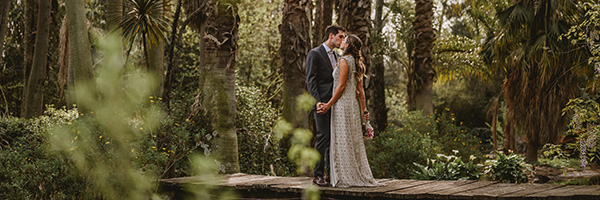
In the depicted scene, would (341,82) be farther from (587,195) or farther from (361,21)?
(361,21)

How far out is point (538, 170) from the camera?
15.3m

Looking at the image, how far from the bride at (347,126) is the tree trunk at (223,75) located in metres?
3.03

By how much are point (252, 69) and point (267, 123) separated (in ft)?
33.4

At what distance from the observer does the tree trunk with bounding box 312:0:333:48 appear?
13.3 m

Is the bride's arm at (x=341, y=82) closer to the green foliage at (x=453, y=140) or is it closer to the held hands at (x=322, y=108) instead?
the held hands at (x=322, y=108)

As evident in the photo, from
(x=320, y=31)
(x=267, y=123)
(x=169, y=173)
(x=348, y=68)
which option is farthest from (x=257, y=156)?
(x=348, y=68)

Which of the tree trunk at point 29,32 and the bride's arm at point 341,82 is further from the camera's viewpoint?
the tree trunk at point 29,32

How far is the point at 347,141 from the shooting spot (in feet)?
20.2

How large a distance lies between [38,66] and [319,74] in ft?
25.7

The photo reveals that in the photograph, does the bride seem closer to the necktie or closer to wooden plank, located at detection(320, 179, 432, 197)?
wooden plank, located at detection(320, 179, 432, 197)

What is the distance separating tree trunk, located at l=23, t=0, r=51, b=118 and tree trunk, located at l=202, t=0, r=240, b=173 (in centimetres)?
481

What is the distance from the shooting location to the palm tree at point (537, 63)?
13625 millimetres

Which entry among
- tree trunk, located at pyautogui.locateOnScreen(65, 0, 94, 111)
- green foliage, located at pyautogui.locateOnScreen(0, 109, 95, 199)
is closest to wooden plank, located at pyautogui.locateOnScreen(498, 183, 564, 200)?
green foliage, located at pyautogui.locateOnScreen(0, 109, 95, 199)

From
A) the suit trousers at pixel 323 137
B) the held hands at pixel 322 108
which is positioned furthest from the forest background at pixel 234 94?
the held hands at pixel 322 108
